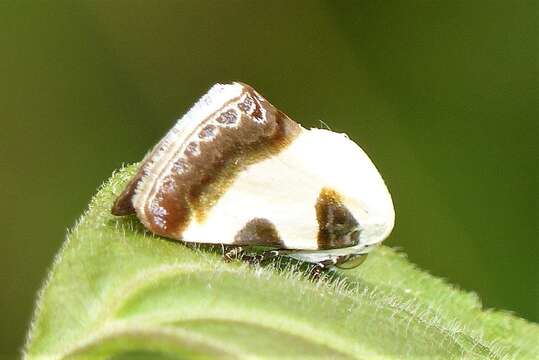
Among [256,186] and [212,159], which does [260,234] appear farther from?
[212,159]

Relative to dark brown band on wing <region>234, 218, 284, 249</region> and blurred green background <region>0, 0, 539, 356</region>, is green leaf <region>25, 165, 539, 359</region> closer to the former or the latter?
dark brown band on wing <region>234, 218, 284, 249</region>

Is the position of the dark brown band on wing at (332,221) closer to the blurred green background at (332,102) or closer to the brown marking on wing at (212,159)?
the brown marking on wing at (212,159)

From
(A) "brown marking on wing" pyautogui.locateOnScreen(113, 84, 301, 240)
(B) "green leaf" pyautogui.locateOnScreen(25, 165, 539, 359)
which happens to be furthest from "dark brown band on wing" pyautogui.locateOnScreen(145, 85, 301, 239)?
(B) "green leaf" pyautogui.locateOnScreen(25, 165, 539, 359)

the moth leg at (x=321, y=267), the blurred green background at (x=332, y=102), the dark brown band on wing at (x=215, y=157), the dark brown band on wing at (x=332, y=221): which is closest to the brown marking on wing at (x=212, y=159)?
the dark brown band on wing at (x=215, y=157)

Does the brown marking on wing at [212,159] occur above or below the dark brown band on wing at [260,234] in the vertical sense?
above

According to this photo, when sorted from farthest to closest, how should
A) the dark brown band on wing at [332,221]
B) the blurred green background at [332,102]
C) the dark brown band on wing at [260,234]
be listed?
the blurred green background at [332,102]
the dark brown band on wing at [332,221]
the dark brown band on wing at [260,234]

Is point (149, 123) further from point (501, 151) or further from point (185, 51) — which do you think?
point (501, 151)
